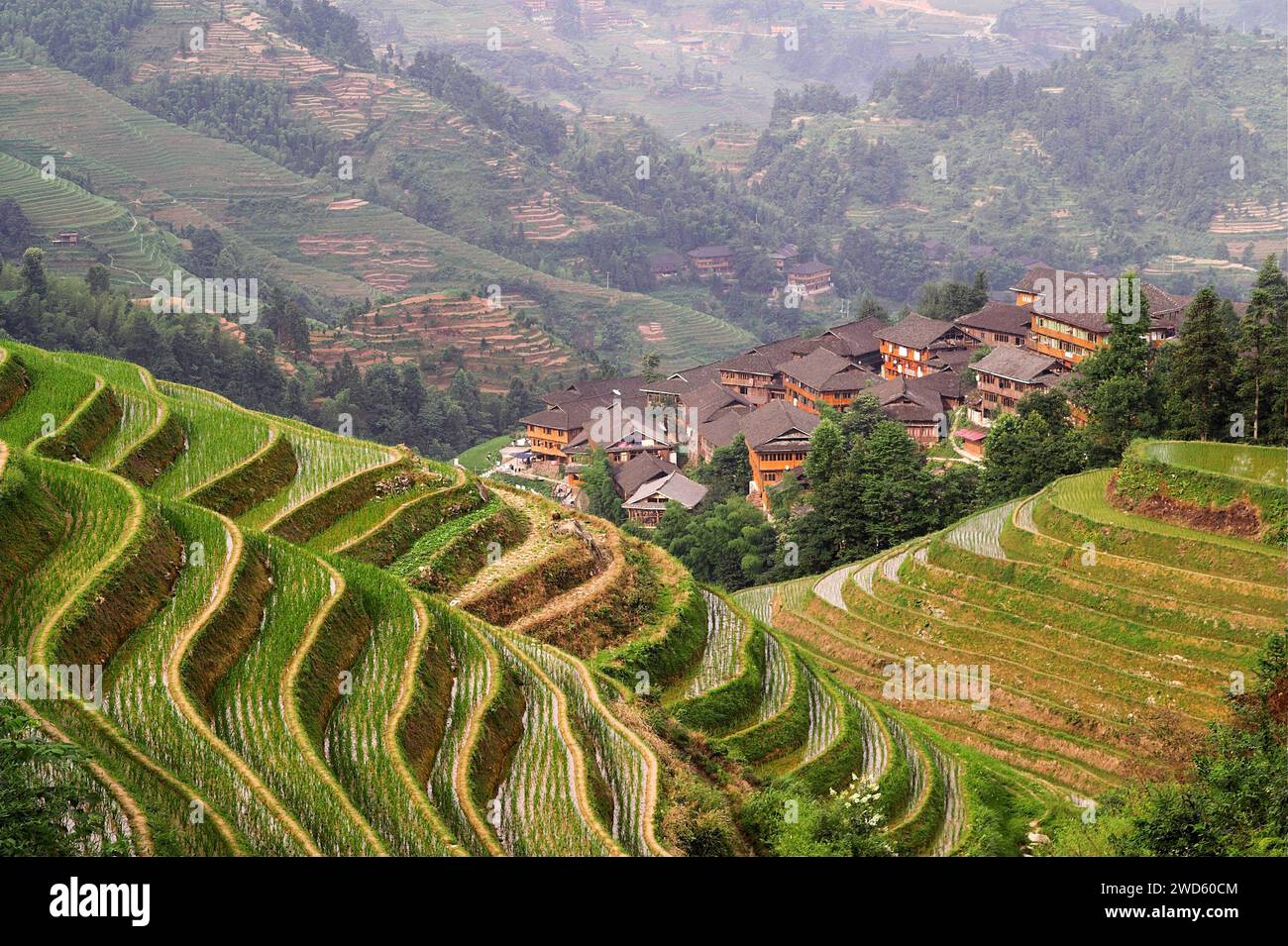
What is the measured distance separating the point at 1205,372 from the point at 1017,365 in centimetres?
1543

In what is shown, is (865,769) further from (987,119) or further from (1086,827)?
(987,119)

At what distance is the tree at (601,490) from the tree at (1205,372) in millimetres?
18393

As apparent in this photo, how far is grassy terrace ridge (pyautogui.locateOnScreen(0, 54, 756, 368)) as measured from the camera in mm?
90500

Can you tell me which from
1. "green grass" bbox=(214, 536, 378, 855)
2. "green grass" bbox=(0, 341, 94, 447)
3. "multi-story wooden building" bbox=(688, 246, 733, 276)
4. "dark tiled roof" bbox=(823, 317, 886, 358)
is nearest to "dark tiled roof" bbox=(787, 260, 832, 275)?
"multi-story wooden building" bbox=(688, 246, 733, 276)

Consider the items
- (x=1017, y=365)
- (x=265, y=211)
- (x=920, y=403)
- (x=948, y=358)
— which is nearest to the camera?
(x=1017, y=365)

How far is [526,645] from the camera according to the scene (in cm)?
1658

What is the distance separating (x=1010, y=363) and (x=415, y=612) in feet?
111

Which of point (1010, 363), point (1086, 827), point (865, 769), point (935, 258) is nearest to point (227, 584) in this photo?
point (865, 769)

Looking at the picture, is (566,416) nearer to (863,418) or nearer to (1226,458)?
(863,418)

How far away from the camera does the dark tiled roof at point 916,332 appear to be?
5275 cm

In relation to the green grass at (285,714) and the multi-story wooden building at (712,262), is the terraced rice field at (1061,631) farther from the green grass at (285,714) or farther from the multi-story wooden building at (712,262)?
the multi-story wooden building at (712,262)

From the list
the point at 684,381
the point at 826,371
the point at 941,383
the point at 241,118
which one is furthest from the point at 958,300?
the point at 241,118

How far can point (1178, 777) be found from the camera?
20.5 meters

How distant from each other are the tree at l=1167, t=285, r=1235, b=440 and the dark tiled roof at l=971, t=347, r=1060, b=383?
1368cm
